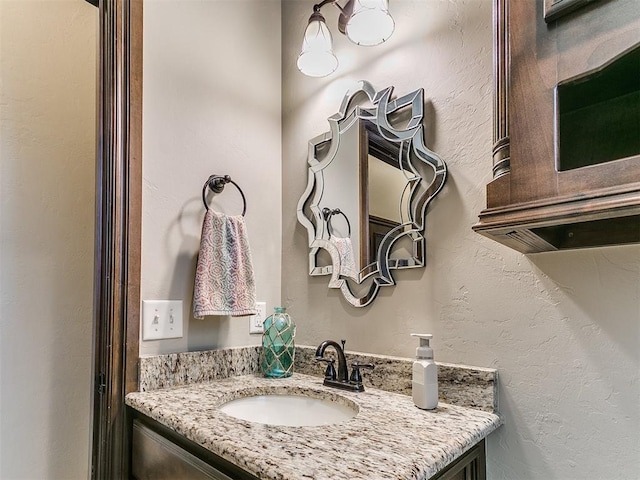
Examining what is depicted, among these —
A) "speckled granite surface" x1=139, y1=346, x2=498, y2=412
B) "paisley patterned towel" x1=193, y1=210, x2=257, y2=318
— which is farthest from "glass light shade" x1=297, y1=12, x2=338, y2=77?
"speckled granite surface" x1=139, y1=346, x2=498, y2=412

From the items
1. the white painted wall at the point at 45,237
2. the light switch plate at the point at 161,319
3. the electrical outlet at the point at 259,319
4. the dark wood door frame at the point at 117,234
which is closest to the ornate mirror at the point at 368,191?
the electrical outlet at the point at 259,319

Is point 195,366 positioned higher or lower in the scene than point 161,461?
higher

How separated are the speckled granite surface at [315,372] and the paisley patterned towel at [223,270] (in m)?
0.17

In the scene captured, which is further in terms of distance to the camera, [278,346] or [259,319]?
[259,319]

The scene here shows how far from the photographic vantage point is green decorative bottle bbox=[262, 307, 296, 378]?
1272 mm

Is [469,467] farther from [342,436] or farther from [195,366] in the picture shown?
[195,366]

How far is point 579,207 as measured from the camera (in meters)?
0.57

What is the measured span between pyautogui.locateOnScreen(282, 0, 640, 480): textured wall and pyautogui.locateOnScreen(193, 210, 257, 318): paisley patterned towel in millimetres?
257

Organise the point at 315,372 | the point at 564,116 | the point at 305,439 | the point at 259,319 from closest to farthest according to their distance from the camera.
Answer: the point at 564,116 < the point at 305,439 < the point at 315,372 < the point at 259,319

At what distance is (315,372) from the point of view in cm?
131

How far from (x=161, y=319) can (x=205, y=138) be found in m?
0.61

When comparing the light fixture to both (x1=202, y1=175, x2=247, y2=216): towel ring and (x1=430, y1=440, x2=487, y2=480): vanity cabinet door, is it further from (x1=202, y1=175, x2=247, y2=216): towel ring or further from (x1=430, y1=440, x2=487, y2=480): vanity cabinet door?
(x1=430, y1=440, x2=487, y2=480): vanity cabinet door

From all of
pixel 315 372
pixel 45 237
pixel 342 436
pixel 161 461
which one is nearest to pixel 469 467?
pixel 342 436

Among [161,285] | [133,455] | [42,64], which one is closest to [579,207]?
[161,285]
